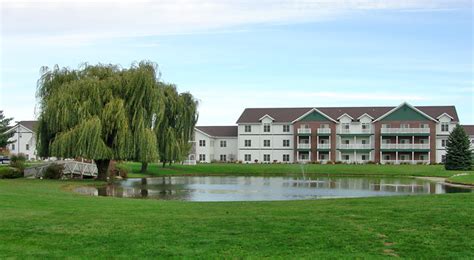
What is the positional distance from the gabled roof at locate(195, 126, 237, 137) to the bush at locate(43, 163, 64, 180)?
48.1 metres

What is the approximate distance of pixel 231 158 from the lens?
8681cm

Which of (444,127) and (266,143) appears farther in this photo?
(266,143)

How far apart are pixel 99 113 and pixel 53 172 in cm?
670

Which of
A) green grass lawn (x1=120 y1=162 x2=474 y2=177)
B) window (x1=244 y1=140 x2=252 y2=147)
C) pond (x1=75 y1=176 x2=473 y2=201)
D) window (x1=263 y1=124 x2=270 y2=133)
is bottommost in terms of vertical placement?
pond (x1=75 y1=176 x2=473 y2=201)

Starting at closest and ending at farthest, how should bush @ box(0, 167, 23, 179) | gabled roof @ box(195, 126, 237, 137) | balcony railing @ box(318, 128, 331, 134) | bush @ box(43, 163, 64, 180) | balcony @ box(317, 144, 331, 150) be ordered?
bush @ box(0, 167, 23, 179) → bush @ box(43, 163, 64, 180) → balcony railing @ box(318, 128, 331, 134) → balcony @ box(317, 144, 331, 150) → gabled roof @ box(195, 126, 237, 137)

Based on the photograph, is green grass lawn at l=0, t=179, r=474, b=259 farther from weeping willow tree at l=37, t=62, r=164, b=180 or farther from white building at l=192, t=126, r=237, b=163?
white building at l=192, t=126, r=237, b=163

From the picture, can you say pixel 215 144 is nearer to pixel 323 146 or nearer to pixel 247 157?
pixel 247 157

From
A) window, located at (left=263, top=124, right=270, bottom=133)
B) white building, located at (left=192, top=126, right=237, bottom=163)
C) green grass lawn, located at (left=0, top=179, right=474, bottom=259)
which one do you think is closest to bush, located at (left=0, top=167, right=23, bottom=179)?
green grass lawn, located at (left=0, top=179, right=474, bottom=259)

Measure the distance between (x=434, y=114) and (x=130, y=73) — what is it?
54117 millimetres

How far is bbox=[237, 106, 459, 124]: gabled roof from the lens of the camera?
257 ft

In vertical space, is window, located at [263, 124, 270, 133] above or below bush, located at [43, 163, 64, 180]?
above

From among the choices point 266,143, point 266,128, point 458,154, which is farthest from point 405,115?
point 266,143

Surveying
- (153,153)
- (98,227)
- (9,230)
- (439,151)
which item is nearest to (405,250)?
(98,227)

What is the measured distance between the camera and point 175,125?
47.1 metres
